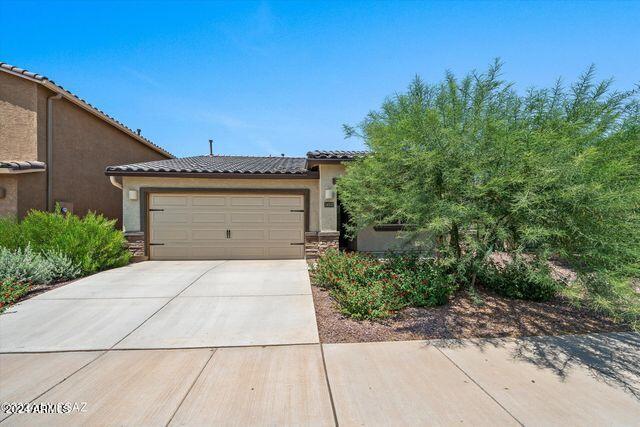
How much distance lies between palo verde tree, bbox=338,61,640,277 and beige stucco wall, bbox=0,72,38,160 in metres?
11.0

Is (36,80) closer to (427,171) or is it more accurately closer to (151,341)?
(151,341)

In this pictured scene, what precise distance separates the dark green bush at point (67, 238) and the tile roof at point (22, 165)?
168 cm

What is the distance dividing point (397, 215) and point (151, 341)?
161 inches

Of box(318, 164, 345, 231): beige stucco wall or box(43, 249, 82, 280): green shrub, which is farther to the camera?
box(318, 164, 345, 231): beige stucco wall

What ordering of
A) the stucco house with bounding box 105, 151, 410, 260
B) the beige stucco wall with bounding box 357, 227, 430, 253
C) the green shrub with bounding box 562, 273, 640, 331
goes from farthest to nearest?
1. the beige stucco wall with bounding box 357, 227, 430, 253
2. the stucco house with bounding box 105, 151, 410, 260
3. the green shrub with bounding box 562, 273, 640, 331

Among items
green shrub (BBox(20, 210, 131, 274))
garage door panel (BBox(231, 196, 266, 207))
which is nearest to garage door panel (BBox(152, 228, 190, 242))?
green shrub (BBox(20, 210, 131, 274))

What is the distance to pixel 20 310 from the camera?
4703mm

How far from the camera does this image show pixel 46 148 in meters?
9.14

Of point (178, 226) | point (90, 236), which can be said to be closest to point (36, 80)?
point (90, 236)

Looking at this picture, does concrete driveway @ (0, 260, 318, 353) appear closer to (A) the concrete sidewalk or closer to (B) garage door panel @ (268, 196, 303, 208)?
(A) the concrete sidewalk

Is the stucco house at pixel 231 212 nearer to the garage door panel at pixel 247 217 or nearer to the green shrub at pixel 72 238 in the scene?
the garage door panel at pixel 247 217

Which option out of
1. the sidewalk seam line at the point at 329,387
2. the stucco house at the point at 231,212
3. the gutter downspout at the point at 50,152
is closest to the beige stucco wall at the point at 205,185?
the stucco house at the point at 231,212

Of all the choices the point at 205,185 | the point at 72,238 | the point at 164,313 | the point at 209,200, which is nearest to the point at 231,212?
the point at 209,200

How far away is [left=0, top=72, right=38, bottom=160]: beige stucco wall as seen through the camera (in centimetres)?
878
